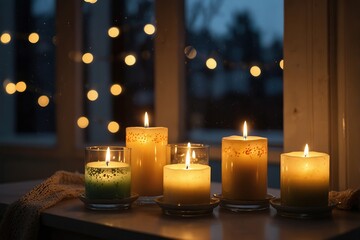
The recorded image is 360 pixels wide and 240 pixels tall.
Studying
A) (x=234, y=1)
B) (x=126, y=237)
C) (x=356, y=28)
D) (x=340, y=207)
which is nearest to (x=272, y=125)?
(x=234, y=1)

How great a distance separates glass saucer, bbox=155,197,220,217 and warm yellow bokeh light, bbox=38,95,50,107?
5.02 feet

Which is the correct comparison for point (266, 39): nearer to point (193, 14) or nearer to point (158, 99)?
point (193, 14)

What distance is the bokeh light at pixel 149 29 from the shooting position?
2.11m

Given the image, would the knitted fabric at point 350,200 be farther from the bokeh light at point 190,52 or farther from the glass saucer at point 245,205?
the bokeh light at point 190,52

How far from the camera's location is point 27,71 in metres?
2.72

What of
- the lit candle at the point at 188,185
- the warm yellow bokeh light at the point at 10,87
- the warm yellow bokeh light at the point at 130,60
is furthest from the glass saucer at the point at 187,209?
the warm yellow bokeh light at the point at 10,87

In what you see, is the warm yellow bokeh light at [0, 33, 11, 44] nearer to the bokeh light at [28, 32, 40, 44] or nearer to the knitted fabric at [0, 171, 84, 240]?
the bokeh light at [28, 32, 40, 44]

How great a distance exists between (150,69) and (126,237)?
1.34 m

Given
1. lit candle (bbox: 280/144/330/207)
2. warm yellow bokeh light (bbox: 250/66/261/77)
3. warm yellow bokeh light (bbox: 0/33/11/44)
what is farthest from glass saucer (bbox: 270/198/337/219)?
warm yellow bokeh light (bbox: 0/33/11/44)

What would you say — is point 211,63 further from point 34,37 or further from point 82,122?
point 34,37

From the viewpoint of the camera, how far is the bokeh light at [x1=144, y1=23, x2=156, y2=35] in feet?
6.92

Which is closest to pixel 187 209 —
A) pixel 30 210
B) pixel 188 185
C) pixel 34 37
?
pixel 188 185

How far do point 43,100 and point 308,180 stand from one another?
1.71 meters

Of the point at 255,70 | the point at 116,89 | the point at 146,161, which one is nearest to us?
the point at 146,161
